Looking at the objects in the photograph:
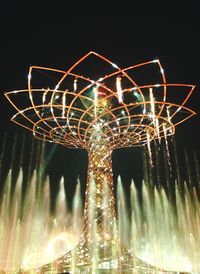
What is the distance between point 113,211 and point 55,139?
7.46 metres

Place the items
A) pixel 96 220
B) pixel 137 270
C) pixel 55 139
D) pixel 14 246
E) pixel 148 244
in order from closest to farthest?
1. pixel 137 270
2. pixel 96 220
3. pixel 55 139
4. pixel 14 246
5. pixel 148 244

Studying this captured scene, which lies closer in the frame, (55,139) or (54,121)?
(54,121)

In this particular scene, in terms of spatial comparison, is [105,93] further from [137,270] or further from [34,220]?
[34,220]

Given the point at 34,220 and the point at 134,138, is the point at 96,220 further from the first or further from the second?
the point at 34,220

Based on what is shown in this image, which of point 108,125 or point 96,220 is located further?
point 108,125

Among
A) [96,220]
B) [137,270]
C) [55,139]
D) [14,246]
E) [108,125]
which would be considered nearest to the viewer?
[137,270]

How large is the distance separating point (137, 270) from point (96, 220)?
4317 mm

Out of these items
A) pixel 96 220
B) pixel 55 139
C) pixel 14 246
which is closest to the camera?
pixel 96 220

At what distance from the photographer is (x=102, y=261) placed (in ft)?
68.9

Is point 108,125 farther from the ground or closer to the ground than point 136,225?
farther from the ground

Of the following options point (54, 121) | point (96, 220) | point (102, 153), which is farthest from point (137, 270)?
point (54, 121)

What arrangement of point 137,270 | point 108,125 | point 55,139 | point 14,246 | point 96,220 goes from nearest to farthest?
point 137,270 < point 96,220 < point 108,125 < point 55,139 < point 14,246

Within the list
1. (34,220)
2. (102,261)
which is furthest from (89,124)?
(34,220)

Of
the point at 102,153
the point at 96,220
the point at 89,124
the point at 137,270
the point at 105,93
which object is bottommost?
the point at 137,270
